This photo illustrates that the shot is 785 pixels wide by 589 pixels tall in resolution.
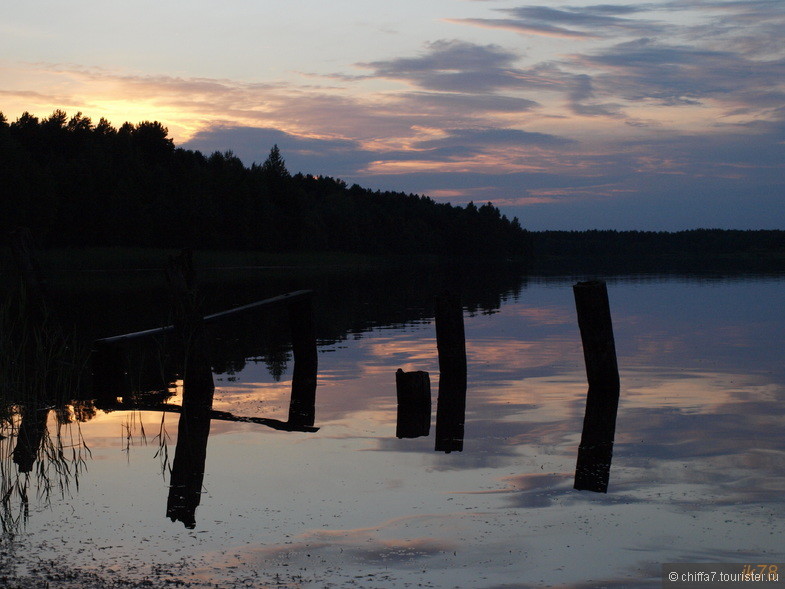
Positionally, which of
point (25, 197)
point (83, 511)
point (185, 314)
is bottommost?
point (83, 511)

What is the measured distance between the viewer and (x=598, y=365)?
15125 millimetres

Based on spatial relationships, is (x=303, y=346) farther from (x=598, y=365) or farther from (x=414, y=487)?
(x=414, y=487)

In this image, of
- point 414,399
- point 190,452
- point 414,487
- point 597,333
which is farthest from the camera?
point 597,333

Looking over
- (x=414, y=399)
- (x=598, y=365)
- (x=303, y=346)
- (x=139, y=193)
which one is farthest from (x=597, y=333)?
(x=139, y=193)

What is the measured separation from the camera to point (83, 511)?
27.0ft

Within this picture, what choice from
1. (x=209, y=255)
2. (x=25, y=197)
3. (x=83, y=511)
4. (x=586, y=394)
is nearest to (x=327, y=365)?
(x=586, y=394)

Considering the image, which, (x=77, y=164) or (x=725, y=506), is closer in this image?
(x=725, y=506)

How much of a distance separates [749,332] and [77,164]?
3560 inches

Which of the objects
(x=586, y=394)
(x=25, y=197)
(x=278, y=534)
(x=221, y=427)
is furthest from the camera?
(x=25, y=197)

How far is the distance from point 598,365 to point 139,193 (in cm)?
9625

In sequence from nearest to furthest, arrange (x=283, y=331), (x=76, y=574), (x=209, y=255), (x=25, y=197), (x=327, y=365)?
(x=76, y=574), (x=327, y=365), (x=283, y=331), (x=25, y=197), (x=209, y=255)

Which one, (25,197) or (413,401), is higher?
(25,197)

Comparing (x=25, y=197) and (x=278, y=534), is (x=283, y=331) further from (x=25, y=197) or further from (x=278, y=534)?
(x=25, y=197)

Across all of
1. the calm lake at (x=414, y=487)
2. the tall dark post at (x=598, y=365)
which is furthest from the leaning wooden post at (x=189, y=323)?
the tall dark post at (x=598, y=365)
